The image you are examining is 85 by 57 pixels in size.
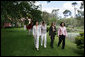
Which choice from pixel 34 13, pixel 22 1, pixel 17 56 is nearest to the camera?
pixel 17 56

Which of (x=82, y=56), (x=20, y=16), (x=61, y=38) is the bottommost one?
(x=82, y=56)

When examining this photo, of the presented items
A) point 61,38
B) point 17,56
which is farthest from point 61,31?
point 17,56

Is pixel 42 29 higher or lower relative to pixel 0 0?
lower

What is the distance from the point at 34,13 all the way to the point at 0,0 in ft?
11.3

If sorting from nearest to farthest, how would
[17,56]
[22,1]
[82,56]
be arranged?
1. [17,56]
2. [82,56]
3. [22,1]

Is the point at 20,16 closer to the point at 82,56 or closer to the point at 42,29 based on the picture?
the point at 42,29

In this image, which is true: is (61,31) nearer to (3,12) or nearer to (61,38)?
(61,38)

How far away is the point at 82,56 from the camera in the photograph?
7.97 metres

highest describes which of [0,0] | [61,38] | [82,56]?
[0,0]

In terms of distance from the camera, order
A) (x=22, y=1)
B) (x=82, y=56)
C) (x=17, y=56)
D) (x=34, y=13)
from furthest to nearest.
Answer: (x=34, y=13), (x=22, y=1), (x=82, y=56), (x=17, y=56)

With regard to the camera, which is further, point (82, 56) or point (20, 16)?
point (20, 16)

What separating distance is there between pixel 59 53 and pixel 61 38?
40.2 inches

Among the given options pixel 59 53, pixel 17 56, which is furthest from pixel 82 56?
pixel 17 56

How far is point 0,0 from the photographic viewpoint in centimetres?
844
